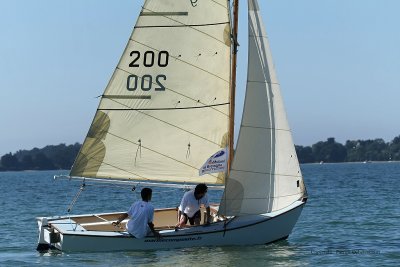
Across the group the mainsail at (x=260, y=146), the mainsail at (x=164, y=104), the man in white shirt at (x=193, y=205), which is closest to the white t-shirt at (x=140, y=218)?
the man in white shirt at (x=193, y=205)

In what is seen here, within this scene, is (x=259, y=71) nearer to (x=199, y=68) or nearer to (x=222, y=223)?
(x=199, y=68)

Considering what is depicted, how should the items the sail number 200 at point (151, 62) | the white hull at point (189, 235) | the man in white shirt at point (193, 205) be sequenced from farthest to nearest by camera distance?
the sail number 200 at point (151, 62), the man in white shirt at point (193, 205), the white hull at point (189, 235)

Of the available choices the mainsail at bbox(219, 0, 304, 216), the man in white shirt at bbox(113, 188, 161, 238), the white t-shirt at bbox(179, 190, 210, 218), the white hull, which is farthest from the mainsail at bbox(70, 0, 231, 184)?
the man in white shirt at bbox(113, 188, 161, 238)

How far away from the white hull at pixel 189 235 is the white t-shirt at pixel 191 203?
0.47 meters

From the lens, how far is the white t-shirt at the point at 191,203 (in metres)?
20.2

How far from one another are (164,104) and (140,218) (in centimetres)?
282

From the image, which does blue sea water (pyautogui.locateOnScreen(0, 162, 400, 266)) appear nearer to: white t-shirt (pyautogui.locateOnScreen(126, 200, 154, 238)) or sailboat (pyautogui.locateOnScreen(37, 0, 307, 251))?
white t-shirt (pyautogui.locateOnScreen(126, 200, 154, 238))

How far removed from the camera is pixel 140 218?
19531mm

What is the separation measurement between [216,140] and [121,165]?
2.14 m

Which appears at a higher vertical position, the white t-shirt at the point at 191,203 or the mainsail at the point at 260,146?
the mainsail at the point at 260,146

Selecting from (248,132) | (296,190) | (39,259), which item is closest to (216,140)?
(248,132)

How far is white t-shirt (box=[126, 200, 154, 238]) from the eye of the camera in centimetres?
1948

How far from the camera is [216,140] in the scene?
2088 cm

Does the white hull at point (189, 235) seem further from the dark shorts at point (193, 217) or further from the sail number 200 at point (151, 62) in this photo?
the sail number 200 at point (151, 62)
